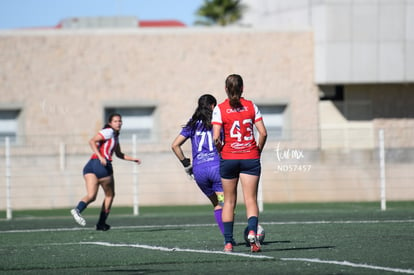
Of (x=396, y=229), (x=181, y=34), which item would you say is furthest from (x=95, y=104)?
(x=396, y=229)

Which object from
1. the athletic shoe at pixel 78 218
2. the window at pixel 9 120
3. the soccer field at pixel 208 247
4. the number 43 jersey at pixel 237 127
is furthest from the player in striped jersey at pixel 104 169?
the window at pixel 9 120

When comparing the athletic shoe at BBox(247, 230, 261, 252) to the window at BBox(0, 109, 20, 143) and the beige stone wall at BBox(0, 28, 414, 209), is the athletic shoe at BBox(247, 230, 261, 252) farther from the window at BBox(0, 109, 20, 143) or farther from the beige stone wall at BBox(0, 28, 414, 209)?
the window at BBox(0, 109, 20, 143)

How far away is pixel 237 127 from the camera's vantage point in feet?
36.8

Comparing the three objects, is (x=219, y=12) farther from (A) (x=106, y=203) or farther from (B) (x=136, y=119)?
(A) (x=106, y=203)

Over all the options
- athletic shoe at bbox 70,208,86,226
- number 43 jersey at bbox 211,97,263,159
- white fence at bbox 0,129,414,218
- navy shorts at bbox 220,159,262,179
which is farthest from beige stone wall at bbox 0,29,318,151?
number 43 jersey at bbox 211,97,263,159

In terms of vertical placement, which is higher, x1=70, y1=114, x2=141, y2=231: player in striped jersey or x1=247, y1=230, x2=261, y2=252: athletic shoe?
x1=70, y1=114, x2=141, y2=231: player in striped jersey

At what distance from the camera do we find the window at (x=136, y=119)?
31.2m

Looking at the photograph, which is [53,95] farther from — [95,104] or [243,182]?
[243,182]

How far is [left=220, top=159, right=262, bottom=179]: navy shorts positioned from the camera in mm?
11273

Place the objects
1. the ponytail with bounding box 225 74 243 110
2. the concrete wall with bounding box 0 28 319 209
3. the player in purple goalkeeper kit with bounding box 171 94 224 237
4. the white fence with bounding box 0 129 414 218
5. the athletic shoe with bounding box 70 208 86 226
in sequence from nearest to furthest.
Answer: the ponytail with bounding box 225 74 243 110 → the player in purple goalkeeper kit with bounding box 171 94 224 237 → the athletic shoe with bounding box 70 208 86 226 → the white fence with bounding box 0 129 414 218 → the concrete wall with bounding box 0 28 319 209

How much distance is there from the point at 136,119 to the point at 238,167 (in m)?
20.3

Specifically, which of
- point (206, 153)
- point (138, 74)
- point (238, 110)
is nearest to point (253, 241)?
point (238, 110)

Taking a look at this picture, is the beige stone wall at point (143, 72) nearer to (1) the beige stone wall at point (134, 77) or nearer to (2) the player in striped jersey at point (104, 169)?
(1) the beige stone wall at point (134, 77)

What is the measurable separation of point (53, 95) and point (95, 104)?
4.31ft
